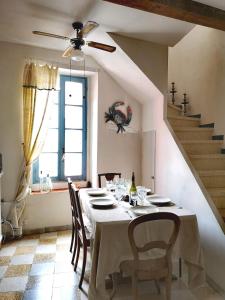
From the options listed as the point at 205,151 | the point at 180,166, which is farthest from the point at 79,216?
the point at 205,151

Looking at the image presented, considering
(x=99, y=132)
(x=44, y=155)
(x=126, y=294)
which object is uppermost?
(x=99, y=132)

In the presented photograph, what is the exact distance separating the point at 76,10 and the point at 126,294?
2991mm

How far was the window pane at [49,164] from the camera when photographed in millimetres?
3975

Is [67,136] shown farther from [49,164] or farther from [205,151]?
[205,151]

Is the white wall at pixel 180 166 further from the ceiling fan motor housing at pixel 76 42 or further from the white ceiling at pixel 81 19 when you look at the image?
the ceiling fan motor housing at pixel 76 42

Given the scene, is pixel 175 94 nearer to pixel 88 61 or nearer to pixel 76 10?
pixel 88 61

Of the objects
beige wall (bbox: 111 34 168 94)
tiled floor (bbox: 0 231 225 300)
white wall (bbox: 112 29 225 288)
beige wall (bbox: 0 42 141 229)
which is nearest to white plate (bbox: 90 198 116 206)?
tiled floor (bbox: 0 231 225 300)

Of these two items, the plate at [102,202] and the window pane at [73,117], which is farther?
the window pane at [73,117]

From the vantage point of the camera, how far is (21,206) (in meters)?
3.62

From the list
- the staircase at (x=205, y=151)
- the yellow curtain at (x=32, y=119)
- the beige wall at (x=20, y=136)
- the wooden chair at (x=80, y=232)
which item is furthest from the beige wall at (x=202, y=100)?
the yellow curtain at (x=32, y=119)

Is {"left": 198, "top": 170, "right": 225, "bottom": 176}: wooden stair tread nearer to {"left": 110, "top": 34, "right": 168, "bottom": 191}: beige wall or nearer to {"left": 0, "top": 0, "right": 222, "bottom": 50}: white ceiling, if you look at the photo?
{"left": 110, "top": 34, "right": 168, "bottom": 191}: beige wall

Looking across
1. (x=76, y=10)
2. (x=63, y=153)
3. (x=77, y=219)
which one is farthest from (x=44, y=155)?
(x=76, y=10)

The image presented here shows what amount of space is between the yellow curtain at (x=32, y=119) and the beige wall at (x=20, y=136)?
0.12 metres

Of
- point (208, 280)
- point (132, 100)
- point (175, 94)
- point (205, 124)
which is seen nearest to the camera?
point (208, 280)
